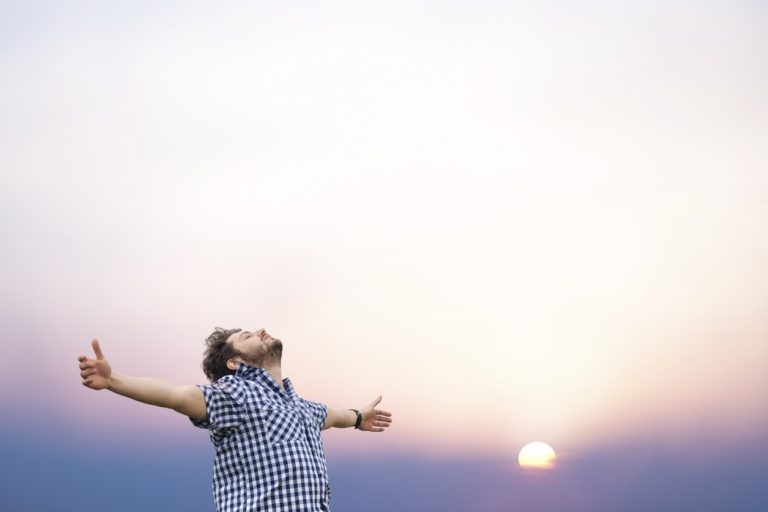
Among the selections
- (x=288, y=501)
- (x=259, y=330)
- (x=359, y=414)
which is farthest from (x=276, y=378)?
(x=359, y=414)

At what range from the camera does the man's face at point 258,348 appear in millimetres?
6453

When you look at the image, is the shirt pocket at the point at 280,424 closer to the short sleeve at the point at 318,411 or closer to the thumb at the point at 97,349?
the short sleeve at the point at 318,411

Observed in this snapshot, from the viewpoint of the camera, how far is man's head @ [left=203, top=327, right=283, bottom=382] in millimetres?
6469

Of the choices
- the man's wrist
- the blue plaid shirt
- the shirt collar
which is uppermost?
the man's wrist

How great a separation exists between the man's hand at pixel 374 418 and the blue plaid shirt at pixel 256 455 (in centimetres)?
168

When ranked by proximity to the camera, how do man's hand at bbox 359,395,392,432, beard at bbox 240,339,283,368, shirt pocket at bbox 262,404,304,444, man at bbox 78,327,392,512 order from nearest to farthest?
1. man at bbox 78,327,392,512
2. shirt pocket at bbox 262,404,304,444
3. beard at bbox 240,339,283,368
4. man's hand at bbox 359,395,392,432

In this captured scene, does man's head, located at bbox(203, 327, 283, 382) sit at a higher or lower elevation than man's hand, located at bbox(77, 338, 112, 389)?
higher

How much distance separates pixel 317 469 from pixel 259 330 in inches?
47.6

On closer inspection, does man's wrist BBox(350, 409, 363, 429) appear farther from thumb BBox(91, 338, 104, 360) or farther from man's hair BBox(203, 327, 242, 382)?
thumb BBox(91, 338, 104, 360)

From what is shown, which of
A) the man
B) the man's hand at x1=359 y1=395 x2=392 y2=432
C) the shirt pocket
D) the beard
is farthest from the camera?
the man's hand at x1=359 y1=395 x2=392 y2=432

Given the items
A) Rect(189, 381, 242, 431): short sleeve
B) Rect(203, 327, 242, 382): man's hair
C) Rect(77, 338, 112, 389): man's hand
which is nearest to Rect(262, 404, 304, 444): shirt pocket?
Rect(189, 381, 242, 431): short sleeve

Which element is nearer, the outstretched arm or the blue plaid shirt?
the outstretched arm

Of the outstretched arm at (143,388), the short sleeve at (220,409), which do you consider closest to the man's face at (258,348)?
the short sleeve at (220,409)

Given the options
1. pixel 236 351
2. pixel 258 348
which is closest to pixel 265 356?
pixel 258 348
